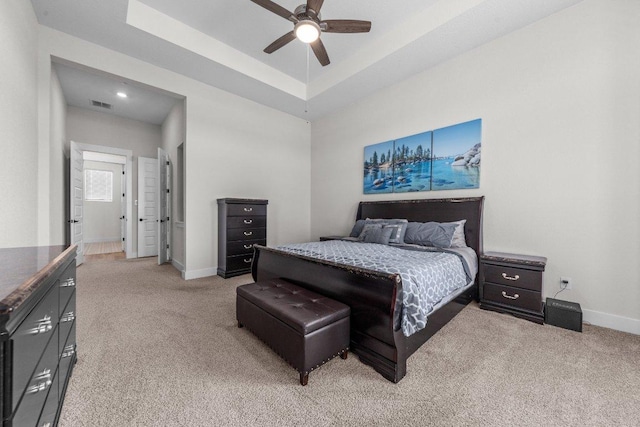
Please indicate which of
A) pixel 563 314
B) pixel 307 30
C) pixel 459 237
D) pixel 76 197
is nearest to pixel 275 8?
pixel 307 30

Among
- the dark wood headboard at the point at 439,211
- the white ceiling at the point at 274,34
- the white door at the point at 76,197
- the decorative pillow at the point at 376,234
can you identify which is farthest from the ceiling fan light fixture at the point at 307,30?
the white door at the point at 76,197

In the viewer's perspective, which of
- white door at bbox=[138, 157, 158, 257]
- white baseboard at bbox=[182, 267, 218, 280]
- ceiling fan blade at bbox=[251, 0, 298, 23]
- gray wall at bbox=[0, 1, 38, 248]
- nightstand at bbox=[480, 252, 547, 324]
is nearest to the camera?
gray wall at bbox=[0, 1, 38, 248]

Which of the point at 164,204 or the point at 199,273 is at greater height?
the point at 164,204

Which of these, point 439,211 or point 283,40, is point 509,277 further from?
point 283,40

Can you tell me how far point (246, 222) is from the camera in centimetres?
423

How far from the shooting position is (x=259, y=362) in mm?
1833

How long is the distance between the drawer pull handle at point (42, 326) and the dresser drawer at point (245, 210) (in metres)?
3.05

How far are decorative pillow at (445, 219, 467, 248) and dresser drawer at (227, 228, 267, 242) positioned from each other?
2.96 metres

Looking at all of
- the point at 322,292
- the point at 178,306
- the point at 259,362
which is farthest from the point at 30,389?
the point at 178,306

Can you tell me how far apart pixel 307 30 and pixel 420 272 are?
2412 mm

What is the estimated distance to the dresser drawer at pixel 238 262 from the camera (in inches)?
159

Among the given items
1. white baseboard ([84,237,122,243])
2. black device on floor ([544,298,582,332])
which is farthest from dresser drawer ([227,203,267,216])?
white baseboard ([84,237,122,243])

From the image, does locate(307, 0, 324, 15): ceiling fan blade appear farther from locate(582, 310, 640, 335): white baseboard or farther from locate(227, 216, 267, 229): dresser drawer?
→ locate(582, 310, 640, 335): white baseboard

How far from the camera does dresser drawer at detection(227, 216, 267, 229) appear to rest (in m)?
4.06
